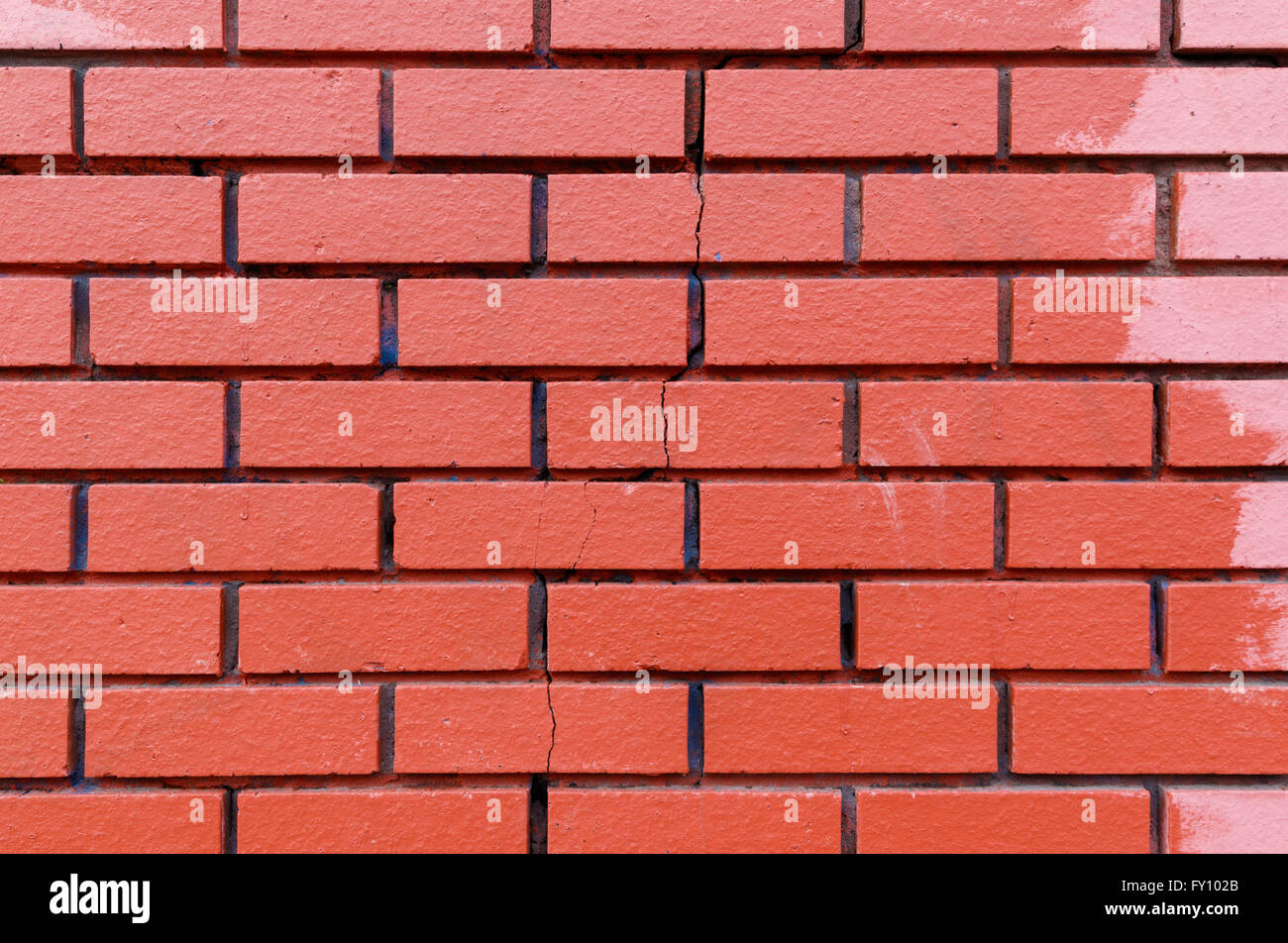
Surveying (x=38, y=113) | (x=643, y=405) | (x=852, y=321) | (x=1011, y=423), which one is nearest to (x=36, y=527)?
(x=38, y=113)

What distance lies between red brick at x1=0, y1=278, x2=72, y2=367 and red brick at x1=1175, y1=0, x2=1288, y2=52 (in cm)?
249

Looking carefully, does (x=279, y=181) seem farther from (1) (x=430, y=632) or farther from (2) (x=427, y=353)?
(1) (x=430, y=632)

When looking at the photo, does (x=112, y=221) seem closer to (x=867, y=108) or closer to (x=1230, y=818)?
(x=867, y=108)

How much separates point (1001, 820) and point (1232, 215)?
142cm

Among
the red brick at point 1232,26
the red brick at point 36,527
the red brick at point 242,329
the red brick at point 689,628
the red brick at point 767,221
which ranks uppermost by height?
the red brick at point 1232,26

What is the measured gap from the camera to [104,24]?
57.1 inches

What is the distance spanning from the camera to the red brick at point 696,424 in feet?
4.76

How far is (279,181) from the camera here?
A: 1.45 metres

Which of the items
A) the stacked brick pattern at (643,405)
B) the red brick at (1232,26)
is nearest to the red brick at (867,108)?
the stacked brick pattern at (643,405)

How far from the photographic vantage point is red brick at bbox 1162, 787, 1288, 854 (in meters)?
1.47

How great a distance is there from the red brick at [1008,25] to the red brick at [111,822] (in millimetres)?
2237

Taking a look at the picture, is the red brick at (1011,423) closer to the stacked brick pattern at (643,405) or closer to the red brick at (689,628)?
the stacked brick pattern at (643,405)
